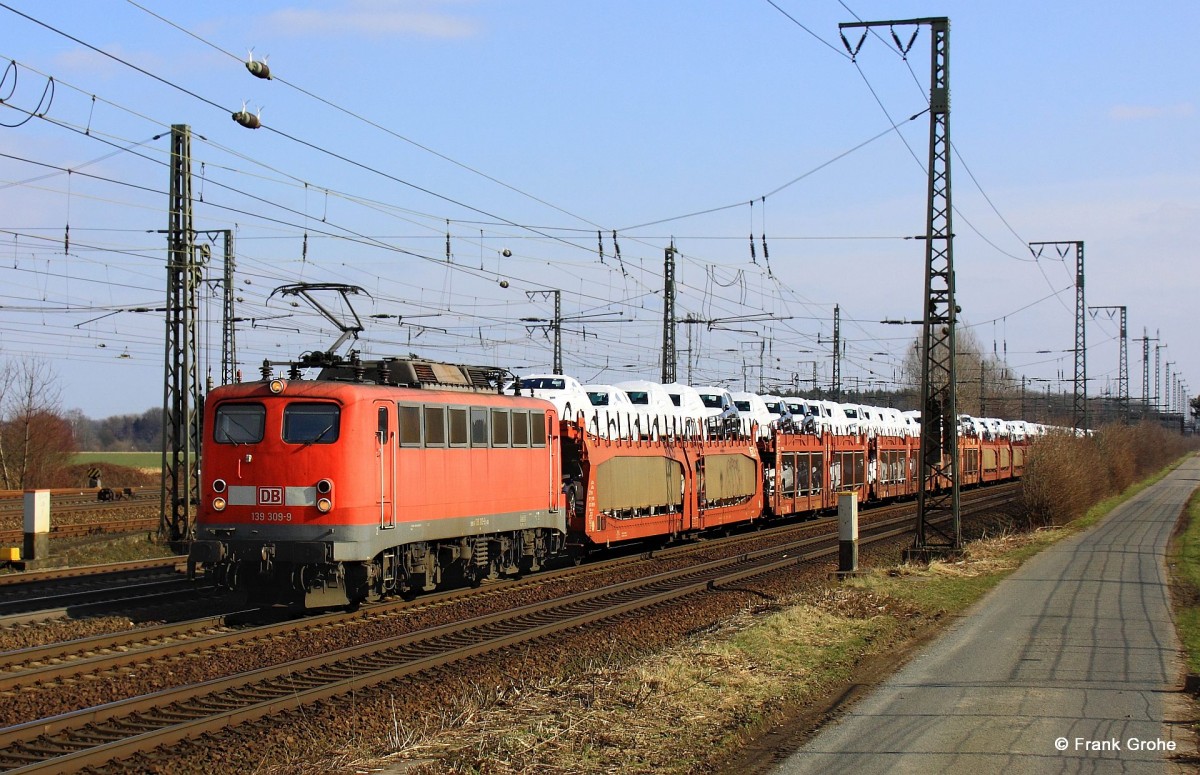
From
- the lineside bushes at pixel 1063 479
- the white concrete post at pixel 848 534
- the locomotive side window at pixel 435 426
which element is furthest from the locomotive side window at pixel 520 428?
the lineside bushes at pixel 1063 479

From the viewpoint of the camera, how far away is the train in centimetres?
1530

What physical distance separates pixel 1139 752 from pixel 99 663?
10078 millimetres

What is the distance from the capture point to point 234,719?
9.88 m

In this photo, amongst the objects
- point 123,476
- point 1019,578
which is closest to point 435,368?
point 1019,578

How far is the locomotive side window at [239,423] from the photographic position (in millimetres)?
15734

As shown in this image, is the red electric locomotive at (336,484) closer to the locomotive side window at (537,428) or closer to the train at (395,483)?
the train at (395,483)

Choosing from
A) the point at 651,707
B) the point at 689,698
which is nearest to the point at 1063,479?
the point at 689,698

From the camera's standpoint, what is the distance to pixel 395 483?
53.2 feet

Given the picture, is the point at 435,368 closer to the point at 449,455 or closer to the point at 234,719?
the point at 449,455

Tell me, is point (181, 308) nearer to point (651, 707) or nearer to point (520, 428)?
point (520, 428)

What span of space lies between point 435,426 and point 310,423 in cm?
232

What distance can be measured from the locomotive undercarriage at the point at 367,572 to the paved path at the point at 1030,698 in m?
7.76

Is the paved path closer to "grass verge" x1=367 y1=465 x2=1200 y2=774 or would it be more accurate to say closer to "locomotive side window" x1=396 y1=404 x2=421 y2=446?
"grass verge" x1=367 y1=465 x2=1200 y2=774

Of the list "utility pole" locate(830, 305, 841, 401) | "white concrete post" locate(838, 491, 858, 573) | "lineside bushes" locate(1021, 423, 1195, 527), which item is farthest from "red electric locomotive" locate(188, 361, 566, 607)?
"utility pole" locate(830, 305, 841, 401)
